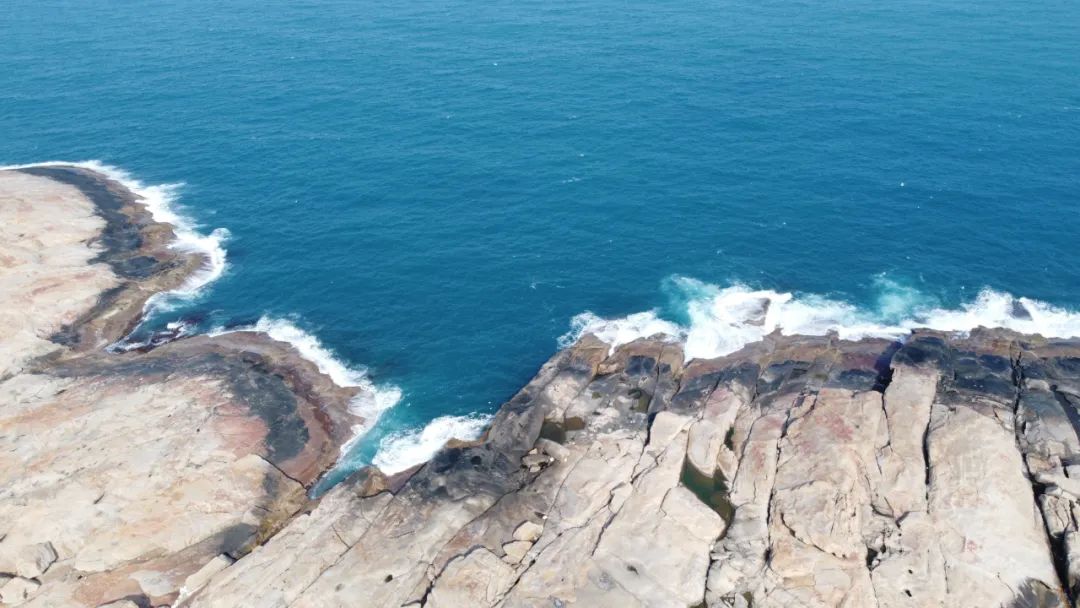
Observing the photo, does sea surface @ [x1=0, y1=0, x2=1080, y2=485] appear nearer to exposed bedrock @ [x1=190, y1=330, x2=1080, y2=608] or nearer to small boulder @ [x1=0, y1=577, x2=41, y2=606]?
exposed bedrock @ [x1=190, y1=330, x2=1080, y2=608]

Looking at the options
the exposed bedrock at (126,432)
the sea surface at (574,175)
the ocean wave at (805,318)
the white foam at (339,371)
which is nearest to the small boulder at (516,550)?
the sea surface at (574,175)

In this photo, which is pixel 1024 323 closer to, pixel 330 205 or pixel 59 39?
pixel 330 205

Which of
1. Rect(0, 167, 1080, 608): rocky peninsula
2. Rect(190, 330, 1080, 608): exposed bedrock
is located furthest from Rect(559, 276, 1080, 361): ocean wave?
Rect(190, 330, 1080, 608): exposed bedrock

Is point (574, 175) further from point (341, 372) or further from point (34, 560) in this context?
point (34, 560)

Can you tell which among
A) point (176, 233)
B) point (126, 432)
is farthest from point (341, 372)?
point (176, 233)

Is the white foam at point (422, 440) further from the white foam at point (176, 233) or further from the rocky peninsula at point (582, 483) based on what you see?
the white foam at point (176, 233)

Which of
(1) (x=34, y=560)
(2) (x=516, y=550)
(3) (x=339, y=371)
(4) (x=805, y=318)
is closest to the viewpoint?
(1) (x=34, y=560)
